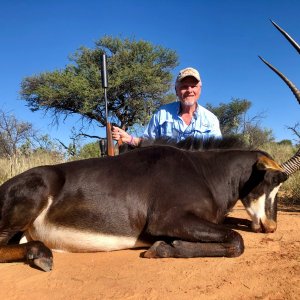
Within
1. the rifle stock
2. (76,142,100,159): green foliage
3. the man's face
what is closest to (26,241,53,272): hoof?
the rifle stock

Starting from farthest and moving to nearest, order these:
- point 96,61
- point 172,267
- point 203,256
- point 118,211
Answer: point 96,61 < point 118,211 < point 203,256 < point 172,267

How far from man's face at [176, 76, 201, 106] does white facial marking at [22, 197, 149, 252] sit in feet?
9.41

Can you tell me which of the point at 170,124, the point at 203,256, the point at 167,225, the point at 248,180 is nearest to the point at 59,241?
the point at 167,225

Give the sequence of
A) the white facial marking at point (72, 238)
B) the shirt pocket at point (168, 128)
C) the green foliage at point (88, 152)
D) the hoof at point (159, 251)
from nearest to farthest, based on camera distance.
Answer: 1. the hoof at point (159, 251)
2. the white facial marking at point (72, 238)
3. the shirt pocket at point (168, 128)
4. the green foliage at point (88, 152)

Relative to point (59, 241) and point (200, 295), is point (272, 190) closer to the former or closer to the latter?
point (200, 295)

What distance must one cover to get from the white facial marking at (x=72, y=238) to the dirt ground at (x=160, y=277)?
83 mm

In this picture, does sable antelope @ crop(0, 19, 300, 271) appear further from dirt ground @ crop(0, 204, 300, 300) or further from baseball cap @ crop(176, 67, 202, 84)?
baseball cap @ crop(176, 67, 202, 84)

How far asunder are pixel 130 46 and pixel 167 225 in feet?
63.7

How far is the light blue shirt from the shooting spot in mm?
5980

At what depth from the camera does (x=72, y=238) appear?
3752mm

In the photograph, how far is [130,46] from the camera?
21.9 metres

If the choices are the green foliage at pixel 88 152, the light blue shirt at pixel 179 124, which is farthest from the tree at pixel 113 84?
the light blue shirt at pixel 179 124

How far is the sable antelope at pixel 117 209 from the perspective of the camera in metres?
3.49

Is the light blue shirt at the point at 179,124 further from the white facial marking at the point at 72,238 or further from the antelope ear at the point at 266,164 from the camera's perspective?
the white facial marking at the point at 72,238
